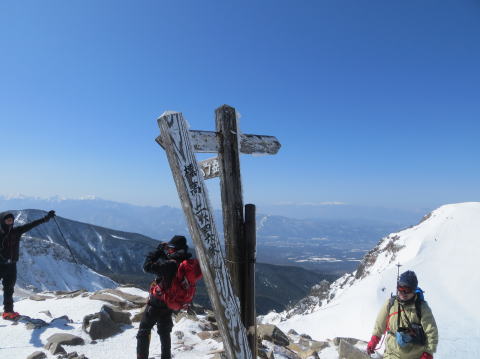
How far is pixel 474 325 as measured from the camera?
17578 millimetres

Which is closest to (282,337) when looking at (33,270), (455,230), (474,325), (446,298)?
(474,325)

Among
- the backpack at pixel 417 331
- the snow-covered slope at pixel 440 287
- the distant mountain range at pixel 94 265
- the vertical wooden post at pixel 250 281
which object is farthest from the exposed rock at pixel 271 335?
the distant mountain range at pixel 94 265

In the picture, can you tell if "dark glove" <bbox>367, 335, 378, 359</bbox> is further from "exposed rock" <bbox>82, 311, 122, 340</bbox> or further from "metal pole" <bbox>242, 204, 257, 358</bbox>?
"exposed rock" <bbox>82, 311, 122, 340</bbox>

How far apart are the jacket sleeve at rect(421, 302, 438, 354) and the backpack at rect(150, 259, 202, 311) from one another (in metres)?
3.91

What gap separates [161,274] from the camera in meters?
5.17

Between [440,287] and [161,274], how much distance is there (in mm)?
25107

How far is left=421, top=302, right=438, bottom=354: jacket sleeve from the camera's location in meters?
4.99

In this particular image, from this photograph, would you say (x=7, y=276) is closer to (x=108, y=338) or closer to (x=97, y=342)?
(x=97, y=342)

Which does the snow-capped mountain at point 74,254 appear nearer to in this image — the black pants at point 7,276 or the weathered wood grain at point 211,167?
the black pants at point 7,276

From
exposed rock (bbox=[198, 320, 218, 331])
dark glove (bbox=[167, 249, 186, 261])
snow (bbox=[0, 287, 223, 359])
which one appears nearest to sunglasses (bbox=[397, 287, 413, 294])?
dark glove (bbox=[167, 249, 186, 261])

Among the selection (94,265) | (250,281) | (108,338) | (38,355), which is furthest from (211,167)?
(94,265)

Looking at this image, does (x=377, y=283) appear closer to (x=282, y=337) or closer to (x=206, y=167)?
(x=282, y=337)

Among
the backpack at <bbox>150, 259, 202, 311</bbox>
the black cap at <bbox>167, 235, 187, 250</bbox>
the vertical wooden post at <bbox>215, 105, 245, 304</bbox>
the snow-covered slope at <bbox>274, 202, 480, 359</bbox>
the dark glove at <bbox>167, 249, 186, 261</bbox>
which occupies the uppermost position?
the vertical wooden post at <bbox>215, 105, 245, 304</bbox>

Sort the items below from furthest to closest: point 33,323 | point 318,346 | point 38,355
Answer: point 318,346 → point 33,323 → point 38,355
